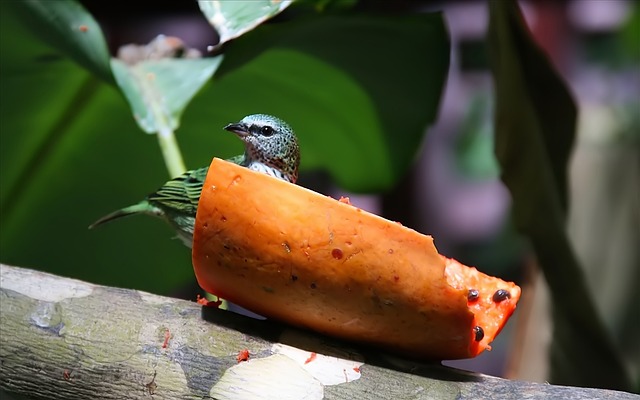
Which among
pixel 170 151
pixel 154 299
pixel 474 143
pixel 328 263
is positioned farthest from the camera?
pixel 474 143

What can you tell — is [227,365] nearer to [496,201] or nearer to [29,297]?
[29,297]

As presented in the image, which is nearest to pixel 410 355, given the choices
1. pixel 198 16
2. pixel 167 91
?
pixel 167 91

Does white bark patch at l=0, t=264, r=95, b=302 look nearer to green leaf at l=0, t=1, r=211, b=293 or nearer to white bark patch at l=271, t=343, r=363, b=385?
white bark patch at l=271, t=343, r=363, b=385

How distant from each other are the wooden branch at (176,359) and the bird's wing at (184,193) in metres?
0.14

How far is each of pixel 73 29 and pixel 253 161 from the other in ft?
1.36

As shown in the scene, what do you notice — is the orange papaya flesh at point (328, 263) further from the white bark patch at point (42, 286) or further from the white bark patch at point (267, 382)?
the white bark patch at point (42, 286)

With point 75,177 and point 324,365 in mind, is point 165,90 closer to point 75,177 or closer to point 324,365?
point 75,177

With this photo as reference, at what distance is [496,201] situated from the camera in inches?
173

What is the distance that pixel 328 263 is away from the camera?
2.85 feet

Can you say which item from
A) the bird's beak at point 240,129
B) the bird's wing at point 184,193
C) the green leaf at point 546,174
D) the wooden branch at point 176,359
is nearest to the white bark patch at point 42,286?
the wooden branch at point 176,359

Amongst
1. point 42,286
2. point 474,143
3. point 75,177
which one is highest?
point 474,143

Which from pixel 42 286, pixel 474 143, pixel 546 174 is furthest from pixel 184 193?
pixel 474 143

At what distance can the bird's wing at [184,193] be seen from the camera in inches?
42.8

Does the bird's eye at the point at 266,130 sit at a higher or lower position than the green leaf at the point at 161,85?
lower
